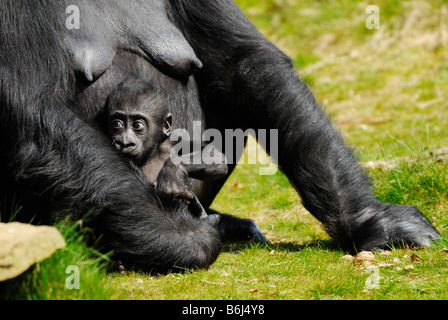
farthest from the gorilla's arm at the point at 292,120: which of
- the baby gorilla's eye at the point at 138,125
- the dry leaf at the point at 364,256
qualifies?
the baby gorilla's eye at the point at 138,125

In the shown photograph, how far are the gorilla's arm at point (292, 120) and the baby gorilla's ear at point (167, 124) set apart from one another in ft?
1.24

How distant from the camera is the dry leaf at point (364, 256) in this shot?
12.0ft

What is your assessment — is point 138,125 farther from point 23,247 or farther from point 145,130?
point 23,247

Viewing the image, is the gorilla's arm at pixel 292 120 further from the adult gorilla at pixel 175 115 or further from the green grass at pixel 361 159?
the green grass at pixel 361 159

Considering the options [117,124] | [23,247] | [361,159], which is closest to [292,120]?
[117,124]

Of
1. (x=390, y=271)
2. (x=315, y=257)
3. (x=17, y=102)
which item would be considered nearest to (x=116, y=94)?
(x=17, y=102)

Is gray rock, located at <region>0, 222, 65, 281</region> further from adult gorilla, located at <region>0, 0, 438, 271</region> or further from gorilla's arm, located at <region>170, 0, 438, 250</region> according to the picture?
gorilla's arm, located at <region>170, 0, 438, 250</region>

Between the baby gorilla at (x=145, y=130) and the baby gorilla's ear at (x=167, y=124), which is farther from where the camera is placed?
the baby gorilla's ear at (x=167, y=124)

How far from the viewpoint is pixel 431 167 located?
4645mm

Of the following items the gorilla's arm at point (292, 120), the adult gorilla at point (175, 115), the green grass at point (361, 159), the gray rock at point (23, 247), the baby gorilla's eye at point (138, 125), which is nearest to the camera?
the gray rock at point (23, 247)

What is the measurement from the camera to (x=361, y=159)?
217 inches

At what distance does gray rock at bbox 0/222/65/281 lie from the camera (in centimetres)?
249

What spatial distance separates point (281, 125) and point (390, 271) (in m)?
1.10

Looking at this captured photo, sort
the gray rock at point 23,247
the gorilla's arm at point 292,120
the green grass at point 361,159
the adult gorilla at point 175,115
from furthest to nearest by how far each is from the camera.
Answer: the gorilla's arm at point 292,120 < the adult gorilla at point 175,115 < the green grass at point 361,159 < the gray rock at point 23,247
